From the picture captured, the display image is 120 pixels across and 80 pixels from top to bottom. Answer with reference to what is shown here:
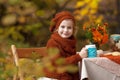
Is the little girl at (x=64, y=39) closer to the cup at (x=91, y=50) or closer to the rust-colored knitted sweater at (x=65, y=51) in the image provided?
the rust-colored knitted sweater at (x=65, y=51)

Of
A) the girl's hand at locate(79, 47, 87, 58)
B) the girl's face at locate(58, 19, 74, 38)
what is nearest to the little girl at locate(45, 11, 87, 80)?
the girl's face at locate(58, 19, 74, 38)

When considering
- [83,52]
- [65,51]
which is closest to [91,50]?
[83,52]

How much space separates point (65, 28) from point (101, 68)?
0.44 metres

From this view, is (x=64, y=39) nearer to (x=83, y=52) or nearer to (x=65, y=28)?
(x=65, y=28)

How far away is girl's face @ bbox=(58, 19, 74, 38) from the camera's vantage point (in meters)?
2.97

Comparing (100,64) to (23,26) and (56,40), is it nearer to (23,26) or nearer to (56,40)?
(56,40)

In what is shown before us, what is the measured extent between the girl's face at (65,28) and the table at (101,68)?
13.0 inches

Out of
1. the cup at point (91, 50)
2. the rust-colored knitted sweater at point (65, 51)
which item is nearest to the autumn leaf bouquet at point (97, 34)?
the rust-colored knitted sweater at point (65, 51)

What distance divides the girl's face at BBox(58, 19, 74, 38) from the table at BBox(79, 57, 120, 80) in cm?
33

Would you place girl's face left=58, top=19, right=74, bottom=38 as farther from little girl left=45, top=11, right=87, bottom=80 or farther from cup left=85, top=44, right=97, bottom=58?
cup left=85, top=44, right=97, bottom=58

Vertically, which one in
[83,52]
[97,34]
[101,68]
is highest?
[97,34]

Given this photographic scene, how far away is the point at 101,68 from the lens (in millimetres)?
2814

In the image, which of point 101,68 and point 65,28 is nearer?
point 101,68

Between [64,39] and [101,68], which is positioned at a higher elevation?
[64,39]
